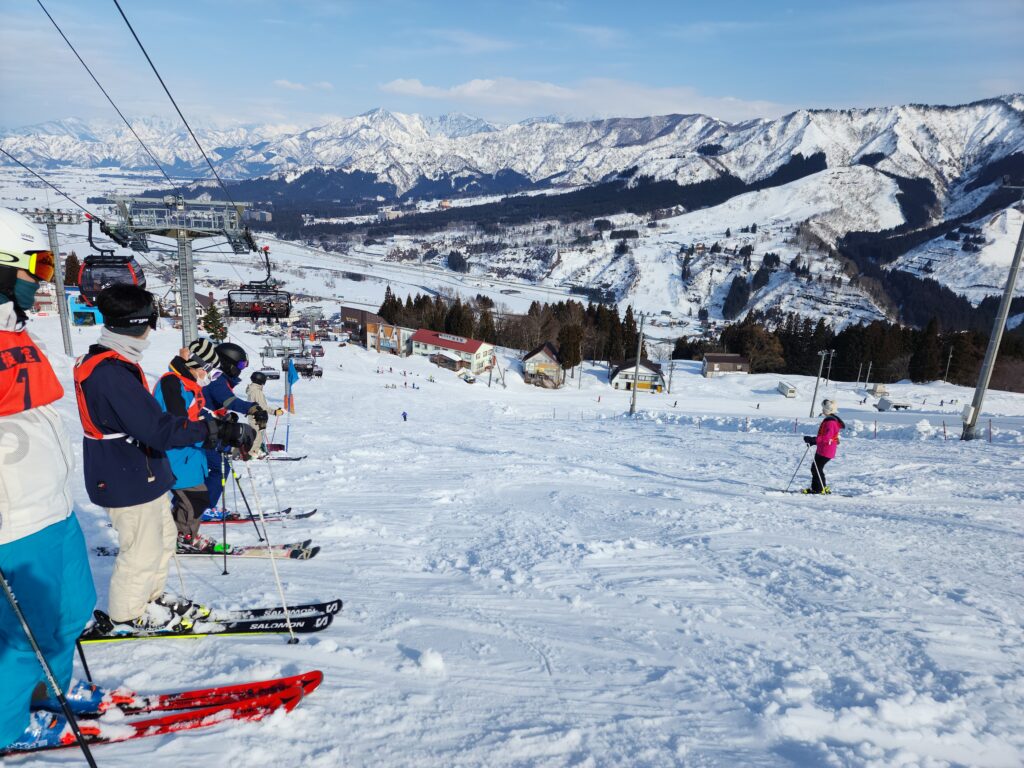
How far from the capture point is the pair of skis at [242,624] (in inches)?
128

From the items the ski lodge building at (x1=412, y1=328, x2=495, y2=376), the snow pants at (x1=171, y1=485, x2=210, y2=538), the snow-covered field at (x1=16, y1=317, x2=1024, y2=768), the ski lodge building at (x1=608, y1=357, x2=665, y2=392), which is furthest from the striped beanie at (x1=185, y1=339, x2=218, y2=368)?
the ski lodge building at (x1=608, y1=357, x2=665, y2=392)

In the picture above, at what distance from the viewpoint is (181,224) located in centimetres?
1580

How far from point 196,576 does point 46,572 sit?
228 centimetres

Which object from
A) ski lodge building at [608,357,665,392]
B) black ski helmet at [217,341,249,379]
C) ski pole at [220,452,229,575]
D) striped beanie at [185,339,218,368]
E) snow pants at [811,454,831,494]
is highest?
striped beanie at [185,339,218,368]

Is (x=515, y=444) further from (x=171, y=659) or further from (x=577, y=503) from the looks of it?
(x=171, y=659)

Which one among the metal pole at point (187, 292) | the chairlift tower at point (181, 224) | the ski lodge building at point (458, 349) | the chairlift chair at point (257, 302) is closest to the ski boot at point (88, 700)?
the metal pole at point (187, 292)

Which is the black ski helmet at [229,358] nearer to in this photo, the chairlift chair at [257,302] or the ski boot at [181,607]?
the ski boot at [181,607]

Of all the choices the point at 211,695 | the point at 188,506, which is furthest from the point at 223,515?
the point at 211,695

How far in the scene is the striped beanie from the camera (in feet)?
15.6

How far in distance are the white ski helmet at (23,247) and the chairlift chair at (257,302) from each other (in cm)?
2697

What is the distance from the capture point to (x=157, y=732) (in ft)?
8.32

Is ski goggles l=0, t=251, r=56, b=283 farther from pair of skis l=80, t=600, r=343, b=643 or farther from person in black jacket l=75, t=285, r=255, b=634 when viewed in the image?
pair of skis l=80, t=600, r=343, b=643

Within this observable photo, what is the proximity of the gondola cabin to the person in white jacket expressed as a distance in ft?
51.5

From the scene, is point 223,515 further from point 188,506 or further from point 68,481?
point 68,481
